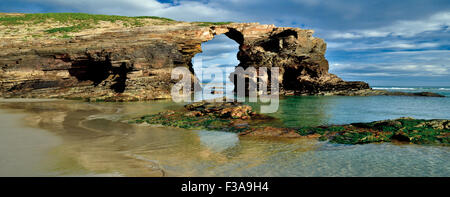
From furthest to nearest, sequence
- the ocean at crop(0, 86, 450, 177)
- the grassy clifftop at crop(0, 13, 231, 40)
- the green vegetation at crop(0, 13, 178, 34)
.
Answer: the green vegetation at crop(0, 13, 178, 34) < the grassy clifftop at crop(0, 13, 231, 40) < the ocean at crop(0, 86, 450, 177)

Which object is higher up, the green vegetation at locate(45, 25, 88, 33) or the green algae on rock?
the green vegetation at locate(45, 25, 88, 33)

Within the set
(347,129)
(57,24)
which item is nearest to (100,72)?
(57,24)

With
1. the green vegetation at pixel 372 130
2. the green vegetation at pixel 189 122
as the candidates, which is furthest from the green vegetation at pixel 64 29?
the green vegetation at pixel 372 130

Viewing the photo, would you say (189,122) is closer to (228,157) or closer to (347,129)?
(228,157)

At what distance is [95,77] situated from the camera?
29422mm

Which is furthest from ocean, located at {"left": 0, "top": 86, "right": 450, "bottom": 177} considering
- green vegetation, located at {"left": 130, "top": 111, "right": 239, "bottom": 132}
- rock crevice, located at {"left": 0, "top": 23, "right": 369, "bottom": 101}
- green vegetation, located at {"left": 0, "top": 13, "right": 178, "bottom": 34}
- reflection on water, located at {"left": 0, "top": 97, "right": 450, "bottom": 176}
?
green vegetation, located at {"left": 0, "top": 13, "right": 178, "bottom": 34}

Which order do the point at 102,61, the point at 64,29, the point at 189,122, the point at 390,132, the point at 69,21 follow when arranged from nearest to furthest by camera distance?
1. the point at 390,132
2. the point at 189,122
3. the point at 102,61
4. the point at 64,29
5. the point at 69,21

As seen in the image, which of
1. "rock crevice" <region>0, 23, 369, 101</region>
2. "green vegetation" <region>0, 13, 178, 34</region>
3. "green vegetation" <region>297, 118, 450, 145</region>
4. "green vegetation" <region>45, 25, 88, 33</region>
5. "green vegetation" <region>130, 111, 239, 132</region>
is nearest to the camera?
"green vegetation" <region>297, 118, 450, 145</region>

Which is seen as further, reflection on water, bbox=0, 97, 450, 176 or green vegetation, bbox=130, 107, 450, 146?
green vegetation, bbox=130, 107, 450, 146

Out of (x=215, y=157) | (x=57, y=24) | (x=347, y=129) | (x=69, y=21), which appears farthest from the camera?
(x=69, y=21)

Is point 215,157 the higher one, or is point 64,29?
point 64,29

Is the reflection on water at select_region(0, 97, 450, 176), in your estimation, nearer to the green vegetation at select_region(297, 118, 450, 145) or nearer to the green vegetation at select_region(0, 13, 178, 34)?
the green vegetation at select_region(297, 118, 450, 145)

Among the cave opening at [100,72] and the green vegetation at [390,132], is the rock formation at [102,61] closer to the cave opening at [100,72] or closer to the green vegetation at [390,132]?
the cave opening at [100,72]
